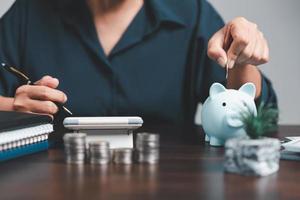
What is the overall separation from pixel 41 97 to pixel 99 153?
1.11 feet

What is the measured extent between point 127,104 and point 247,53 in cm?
45

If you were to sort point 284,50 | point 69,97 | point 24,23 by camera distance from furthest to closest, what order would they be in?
point 284,50
point 24,23
point 69,97

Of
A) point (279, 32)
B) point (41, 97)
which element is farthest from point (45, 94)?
point (279, 32)

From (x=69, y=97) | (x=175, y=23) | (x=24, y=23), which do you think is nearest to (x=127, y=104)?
(x=69, y=97)

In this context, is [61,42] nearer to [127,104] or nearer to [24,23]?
[24,23]

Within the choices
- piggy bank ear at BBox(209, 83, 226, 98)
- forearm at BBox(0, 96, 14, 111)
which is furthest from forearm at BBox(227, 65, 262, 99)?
forearm at BBox(0, 96, 14, 111)

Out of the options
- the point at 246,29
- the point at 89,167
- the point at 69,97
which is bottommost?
the point at 89,167

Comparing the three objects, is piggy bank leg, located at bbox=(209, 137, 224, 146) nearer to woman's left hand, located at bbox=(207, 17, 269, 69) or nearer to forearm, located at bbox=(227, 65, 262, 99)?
woman's left hand, located at bbox=(207, 17, 269, 69)

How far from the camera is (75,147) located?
29.0 inches

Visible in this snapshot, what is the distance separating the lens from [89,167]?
718 mm

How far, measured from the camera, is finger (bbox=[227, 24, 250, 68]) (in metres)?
0.94

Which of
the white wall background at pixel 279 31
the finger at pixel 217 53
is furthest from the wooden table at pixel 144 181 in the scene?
the white wall background at pixel 279 31

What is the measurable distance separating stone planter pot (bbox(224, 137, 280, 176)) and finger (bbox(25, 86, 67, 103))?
435mm

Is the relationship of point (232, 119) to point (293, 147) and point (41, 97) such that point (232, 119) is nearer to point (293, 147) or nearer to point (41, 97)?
point (293, 147)
